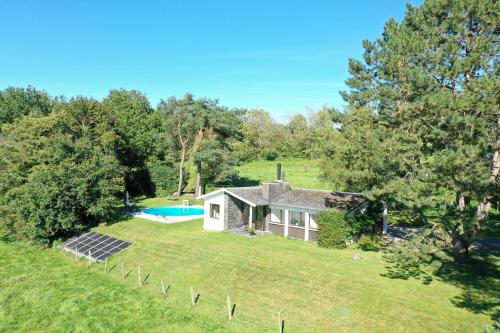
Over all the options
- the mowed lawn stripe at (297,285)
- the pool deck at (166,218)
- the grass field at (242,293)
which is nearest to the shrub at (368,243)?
the grass field at (242,293)

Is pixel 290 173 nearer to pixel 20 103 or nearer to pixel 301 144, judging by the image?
pixel 301 144

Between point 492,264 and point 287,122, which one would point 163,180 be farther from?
point 287,122

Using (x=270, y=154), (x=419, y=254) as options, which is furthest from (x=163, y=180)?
(x=419, y=254)

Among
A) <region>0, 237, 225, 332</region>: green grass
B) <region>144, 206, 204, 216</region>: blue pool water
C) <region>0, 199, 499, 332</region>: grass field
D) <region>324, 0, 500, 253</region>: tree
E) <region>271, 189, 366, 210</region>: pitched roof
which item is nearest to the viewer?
<region>324, 0, 500, 253</region>: tree

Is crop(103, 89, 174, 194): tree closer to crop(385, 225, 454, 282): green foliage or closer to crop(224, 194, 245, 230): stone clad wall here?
crop(224, 194, 245, 230): stone clad wall

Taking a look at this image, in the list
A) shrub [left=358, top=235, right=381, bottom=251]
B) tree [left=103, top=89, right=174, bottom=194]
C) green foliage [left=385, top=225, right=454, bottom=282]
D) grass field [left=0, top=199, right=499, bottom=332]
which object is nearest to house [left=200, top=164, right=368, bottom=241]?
grass field [left=0, top=199, right=499, bottom=332]

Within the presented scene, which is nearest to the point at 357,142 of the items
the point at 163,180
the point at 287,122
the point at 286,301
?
the point at 286,301

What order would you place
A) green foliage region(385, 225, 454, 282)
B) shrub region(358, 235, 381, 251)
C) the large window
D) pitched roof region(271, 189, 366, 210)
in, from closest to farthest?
green foliage region(385, 225, 454, 282) < shrub region(358, 235, 381, 251) < pitched roof region(271, 189, 366, 210) < the large window
